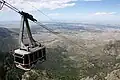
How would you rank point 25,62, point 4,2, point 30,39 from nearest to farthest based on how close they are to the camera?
1. point 4,2
2. point 25,62
3. point 30,39

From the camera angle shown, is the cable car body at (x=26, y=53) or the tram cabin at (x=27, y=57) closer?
the tram cabin at (x=27, y=57)

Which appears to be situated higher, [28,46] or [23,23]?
[23,23]

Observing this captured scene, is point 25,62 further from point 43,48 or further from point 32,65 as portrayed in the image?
point 43,48

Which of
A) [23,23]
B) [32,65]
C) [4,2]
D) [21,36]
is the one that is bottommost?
[32,65]

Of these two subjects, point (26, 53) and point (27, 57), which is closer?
point (26, 53)

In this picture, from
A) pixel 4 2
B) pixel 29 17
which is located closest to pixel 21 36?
pixel 29 17

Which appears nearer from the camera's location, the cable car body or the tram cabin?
the tram cabin

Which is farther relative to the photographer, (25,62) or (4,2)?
(25,62)

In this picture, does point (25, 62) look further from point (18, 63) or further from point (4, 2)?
point (4, 2)

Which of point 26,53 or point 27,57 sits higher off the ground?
point 26,53

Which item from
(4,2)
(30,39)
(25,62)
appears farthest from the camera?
(30,39)
